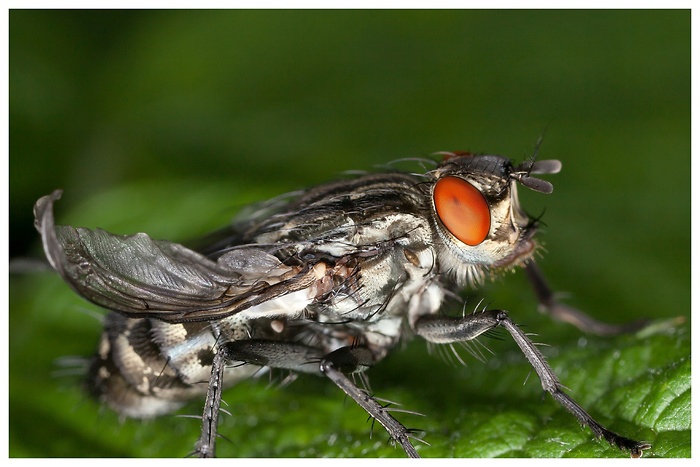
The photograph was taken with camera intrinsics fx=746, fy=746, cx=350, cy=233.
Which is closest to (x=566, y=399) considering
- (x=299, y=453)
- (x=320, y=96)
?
(x=299, y=453)

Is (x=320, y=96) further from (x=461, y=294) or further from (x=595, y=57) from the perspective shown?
(x=461, y=294)

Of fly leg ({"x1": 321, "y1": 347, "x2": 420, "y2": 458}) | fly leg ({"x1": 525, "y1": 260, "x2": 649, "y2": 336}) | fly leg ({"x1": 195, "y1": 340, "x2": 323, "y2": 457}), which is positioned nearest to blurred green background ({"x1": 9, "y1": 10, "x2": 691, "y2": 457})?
fly leg ({"x1": 525, "y1": 260, "x2": 649, "y2": 336})

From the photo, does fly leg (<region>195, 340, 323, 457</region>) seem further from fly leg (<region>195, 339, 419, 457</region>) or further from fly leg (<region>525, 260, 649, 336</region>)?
fly leg (<region>525, 260, 649, 336</region>)

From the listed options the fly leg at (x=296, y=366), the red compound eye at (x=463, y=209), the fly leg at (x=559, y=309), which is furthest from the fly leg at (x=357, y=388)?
the fly leg at (x=559, y=309)

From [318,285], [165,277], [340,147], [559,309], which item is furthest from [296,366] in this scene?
[340,147]

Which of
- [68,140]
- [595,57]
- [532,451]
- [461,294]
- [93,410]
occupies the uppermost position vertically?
[595,57]

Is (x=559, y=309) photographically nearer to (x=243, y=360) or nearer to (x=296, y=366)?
(x=296, y=366)
